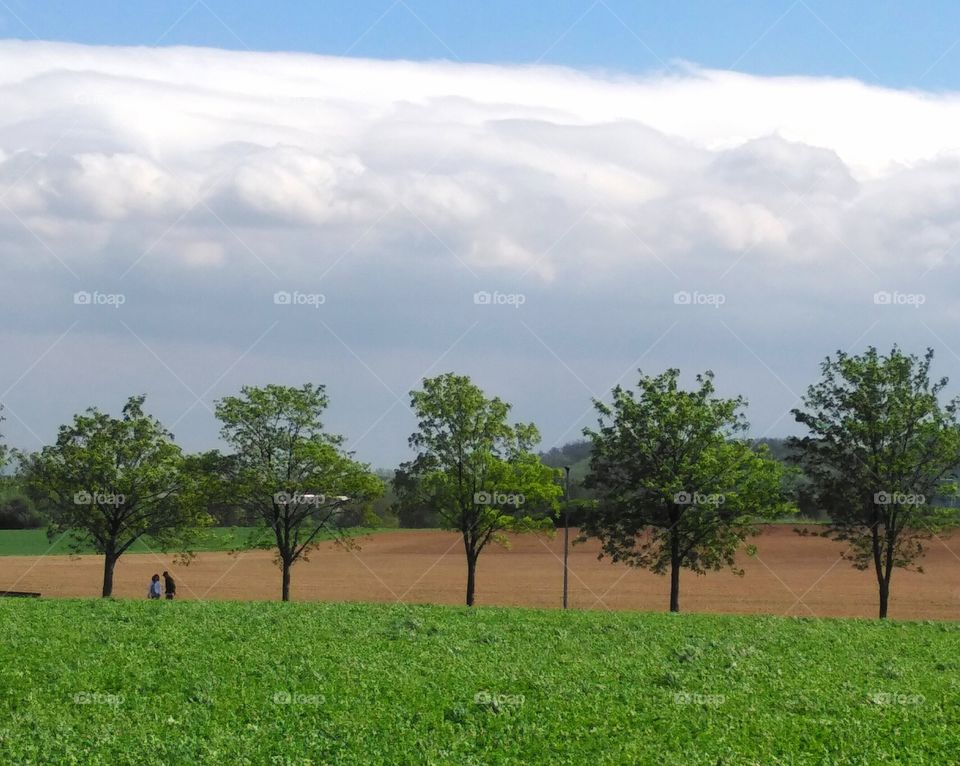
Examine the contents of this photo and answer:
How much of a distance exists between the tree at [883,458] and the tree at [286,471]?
22596 millimetres

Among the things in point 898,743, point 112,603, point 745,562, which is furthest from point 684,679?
point 745,562

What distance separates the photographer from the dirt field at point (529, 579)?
72.9 metres

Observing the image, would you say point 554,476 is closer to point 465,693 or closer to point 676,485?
point 676,485

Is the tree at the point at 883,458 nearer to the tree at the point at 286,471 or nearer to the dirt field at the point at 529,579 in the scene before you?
the dirt field at the point at 529,579

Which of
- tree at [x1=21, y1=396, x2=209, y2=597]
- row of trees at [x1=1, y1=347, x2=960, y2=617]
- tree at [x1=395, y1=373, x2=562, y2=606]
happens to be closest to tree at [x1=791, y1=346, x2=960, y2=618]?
row of trees at [x1=1, y1=347, x2=960, y2=617]

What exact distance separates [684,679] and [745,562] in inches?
3347

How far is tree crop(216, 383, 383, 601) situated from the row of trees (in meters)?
0.08

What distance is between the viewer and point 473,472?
2415 inches

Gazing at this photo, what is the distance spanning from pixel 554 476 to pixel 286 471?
45.7 ft

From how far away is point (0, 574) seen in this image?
3851 inches

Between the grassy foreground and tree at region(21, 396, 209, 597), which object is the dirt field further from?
the grassy foreground

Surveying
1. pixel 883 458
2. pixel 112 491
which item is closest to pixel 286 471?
pixel 112 491

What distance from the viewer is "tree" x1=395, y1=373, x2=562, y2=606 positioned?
200 ft

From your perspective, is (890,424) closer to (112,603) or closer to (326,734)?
(112,603)
